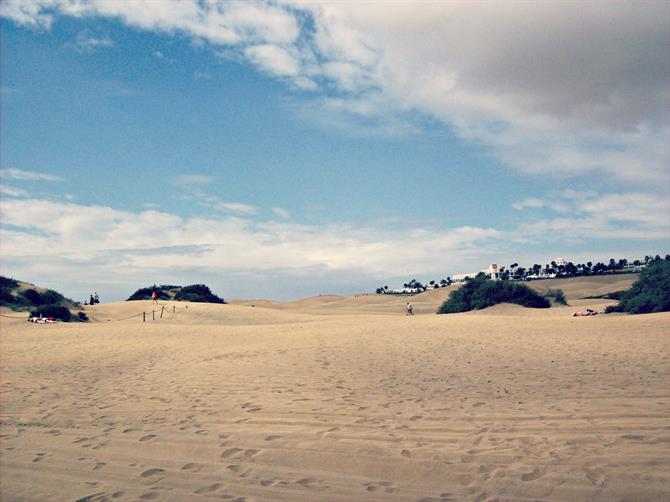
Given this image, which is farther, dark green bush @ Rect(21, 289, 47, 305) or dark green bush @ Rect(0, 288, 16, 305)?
dark green bush @ Rect(21, 289, 47, 305)

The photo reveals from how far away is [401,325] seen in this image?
23.9 m

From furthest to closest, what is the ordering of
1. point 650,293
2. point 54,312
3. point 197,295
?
point 197,295 → point 54,312 → point 650,293

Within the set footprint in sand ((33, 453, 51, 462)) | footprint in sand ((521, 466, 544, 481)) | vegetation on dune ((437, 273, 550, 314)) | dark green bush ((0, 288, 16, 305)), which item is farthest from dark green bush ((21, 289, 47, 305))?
footprint in sand ((521, 466, 544, 481))

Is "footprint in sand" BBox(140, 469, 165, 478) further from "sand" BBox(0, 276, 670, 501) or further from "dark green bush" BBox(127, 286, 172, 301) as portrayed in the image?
"dark green bush" BBox(127, 286, 172, 301)

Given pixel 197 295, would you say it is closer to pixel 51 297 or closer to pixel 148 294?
pixel 148 294

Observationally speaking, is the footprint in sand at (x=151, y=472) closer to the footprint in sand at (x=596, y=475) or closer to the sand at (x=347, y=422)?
the sand at (x=347, y=422)

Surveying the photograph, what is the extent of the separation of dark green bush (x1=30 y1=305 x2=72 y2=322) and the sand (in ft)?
59.0

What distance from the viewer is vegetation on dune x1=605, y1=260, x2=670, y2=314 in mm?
29844

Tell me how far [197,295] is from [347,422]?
47989 millimetres

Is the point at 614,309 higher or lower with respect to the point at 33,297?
lower

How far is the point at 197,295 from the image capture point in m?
53.7

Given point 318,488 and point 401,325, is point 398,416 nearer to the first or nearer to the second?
point 318,488

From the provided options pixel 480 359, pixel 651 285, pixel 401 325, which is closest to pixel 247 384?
pixel 480 359

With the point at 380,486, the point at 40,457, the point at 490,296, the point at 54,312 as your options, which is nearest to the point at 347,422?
the point at 380,486
